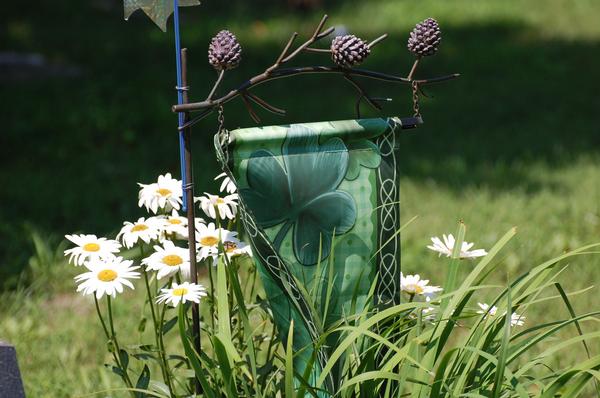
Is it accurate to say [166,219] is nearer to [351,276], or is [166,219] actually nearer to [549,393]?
[351,276]

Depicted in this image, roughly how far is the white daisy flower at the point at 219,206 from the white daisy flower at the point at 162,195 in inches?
2.2

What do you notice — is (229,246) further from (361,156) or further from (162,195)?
(361,156)

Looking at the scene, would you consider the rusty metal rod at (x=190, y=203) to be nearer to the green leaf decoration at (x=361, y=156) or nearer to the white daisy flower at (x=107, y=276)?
the white daisy flower at (x=107, y=276)

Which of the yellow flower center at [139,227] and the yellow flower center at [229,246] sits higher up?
the yellow flower center at [139,227]

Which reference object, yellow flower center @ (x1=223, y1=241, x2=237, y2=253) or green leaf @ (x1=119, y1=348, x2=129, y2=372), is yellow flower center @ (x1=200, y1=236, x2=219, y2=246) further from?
green leaf @ (x1=119, y1=348, x2=129, y2=372)

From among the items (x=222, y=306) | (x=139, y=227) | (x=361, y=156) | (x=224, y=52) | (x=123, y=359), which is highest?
(x=224, y=52)

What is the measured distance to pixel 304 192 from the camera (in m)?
1.86

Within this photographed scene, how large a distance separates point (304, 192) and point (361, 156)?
0.50 ft

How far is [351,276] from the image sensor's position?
1918 mm

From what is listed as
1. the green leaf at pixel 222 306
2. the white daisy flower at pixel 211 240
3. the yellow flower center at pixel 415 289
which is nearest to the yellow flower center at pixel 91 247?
the white daisy flower at pixel 211 240

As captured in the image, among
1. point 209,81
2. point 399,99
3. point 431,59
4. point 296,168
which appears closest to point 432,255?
point 296,168

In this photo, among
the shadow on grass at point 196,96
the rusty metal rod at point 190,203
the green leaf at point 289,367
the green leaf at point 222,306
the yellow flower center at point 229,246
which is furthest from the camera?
the shadow on grass at point 196,96

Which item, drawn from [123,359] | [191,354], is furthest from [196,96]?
[191,354]

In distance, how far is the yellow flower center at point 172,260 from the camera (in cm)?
190
